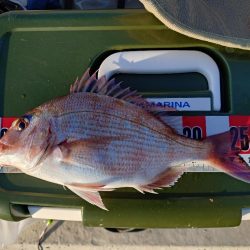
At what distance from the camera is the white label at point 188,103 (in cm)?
128

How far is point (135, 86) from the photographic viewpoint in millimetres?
1299

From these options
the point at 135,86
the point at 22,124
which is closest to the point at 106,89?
the point at 135,86

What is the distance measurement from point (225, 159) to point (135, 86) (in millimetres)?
369

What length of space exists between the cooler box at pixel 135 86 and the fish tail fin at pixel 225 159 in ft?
0.22

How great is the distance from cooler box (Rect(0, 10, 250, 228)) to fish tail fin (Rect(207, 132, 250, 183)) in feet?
0.22

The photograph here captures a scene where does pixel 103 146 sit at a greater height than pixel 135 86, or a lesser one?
lesser

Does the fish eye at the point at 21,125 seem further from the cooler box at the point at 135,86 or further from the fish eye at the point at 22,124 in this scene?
the cooler box at the point at 135,86

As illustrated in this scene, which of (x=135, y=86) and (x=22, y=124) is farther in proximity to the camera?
(x=135, y=86)

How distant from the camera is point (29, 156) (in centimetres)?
112

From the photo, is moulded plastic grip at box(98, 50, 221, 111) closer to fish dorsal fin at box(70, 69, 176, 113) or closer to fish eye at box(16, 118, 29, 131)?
fish dorsal fin at box(70, 69, 176, 113)

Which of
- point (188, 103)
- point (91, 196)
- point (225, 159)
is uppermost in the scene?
point (188, 103)

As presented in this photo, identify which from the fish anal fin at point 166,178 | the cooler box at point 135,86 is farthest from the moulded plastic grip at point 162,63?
the fish anal fin at point 166,178

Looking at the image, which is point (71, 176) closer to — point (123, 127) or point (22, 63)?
point (123, 127)

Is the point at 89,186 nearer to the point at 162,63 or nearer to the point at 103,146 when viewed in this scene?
the point at 103,146
